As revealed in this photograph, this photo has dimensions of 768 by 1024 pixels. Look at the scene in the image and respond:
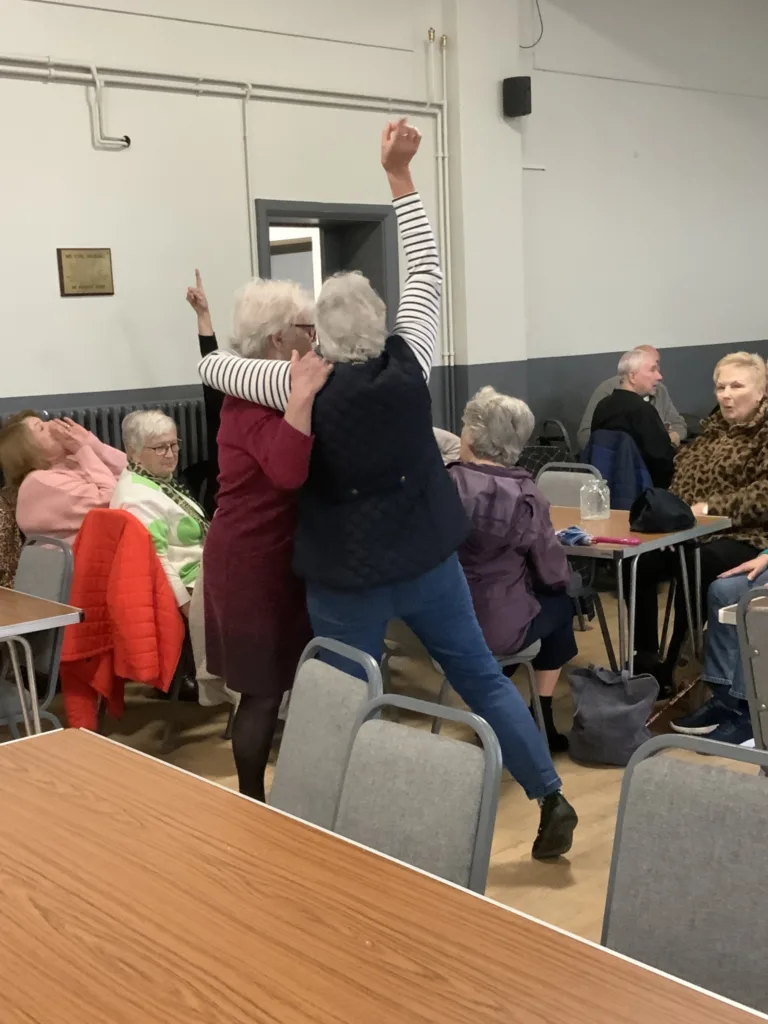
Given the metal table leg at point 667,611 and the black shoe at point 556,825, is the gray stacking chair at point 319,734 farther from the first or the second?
the metal table leg at point 667,611

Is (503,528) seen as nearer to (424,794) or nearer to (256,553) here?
(256,553)

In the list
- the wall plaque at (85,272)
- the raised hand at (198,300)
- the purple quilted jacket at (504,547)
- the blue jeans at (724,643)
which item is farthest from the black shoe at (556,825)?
the wall plaque at (85,272)

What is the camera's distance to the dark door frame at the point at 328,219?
5.82 metres

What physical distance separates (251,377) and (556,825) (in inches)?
56.4

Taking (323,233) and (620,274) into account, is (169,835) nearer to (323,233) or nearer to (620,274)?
(323,233)

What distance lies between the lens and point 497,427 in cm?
343

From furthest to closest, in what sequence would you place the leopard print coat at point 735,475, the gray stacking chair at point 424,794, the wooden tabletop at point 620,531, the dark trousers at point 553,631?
the leopard print coat at point 735,475
the wooden tabletop at point 620,531
the dark trousers at point 553,631
the gray stacking chair at point 424,794

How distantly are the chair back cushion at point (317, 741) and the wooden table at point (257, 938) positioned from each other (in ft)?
0.74

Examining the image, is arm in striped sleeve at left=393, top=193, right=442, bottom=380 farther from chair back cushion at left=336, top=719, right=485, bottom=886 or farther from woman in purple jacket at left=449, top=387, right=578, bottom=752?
chair back cushion at left=336, top=719, right=485, bottom=886

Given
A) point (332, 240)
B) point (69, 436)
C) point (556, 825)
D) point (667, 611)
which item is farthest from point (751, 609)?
point (332, 240)

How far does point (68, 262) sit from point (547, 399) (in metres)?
3.33

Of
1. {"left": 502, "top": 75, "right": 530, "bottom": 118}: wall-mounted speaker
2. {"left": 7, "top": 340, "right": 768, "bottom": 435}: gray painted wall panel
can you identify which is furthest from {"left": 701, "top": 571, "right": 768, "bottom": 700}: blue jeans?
{"left": 502, "top": 75, "right": 530, "bottom": 118}: wall-mounted speaker

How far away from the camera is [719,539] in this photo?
421 cm

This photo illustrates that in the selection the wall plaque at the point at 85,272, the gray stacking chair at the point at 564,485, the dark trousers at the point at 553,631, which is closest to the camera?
the dark trousers at the point at 553,631
